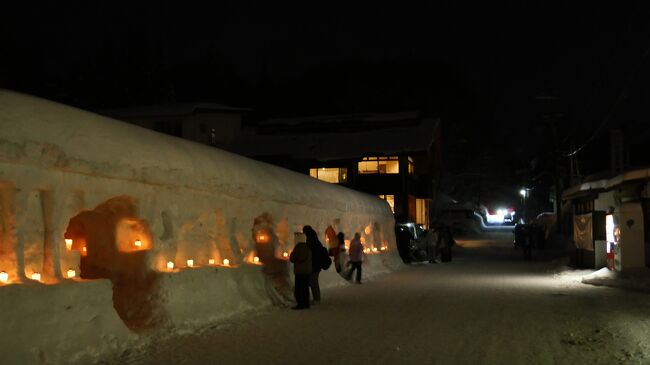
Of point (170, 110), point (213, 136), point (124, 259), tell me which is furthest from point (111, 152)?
point (170, 110)

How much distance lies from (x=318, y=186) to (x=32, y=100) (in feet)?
39.7

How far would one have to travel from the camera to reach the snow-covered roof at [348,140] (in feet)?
138

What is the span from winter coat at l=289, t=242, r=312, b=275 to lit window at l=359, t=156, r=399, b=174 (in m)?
30.5

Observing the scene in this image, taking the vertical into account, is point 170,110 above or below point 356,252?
above

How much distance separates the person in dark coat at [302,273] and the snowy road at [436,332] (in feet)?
1.21

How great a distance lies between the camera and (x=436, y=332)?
34.2 feet

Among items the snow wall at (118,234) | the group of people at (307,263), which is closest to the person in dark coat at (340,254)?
the snow wall at (118,234)

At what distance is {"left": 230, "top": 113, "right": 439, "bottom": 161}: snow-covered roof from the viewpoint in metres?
42.1

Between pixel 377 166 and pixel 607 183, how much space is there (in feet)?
79.4

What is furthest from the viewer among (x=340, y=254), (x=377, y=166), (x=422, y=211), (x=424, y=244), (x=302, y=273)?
(x=422, y=211)

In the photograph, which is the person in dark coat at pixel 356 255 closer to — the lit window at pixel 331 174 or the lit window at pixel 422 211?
the lit window at pixel 331 174

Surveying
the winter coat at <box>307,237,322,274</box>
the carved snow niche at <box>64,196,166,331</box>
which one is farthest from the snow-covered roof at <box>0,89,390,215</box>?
the winter coat at <box>307,237,322,274</box>

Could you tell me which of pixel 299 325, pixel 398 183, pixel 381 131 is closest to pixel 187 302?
pixel 299 325

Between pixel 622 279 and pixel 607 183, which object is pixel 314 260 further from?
pixel 607 183
